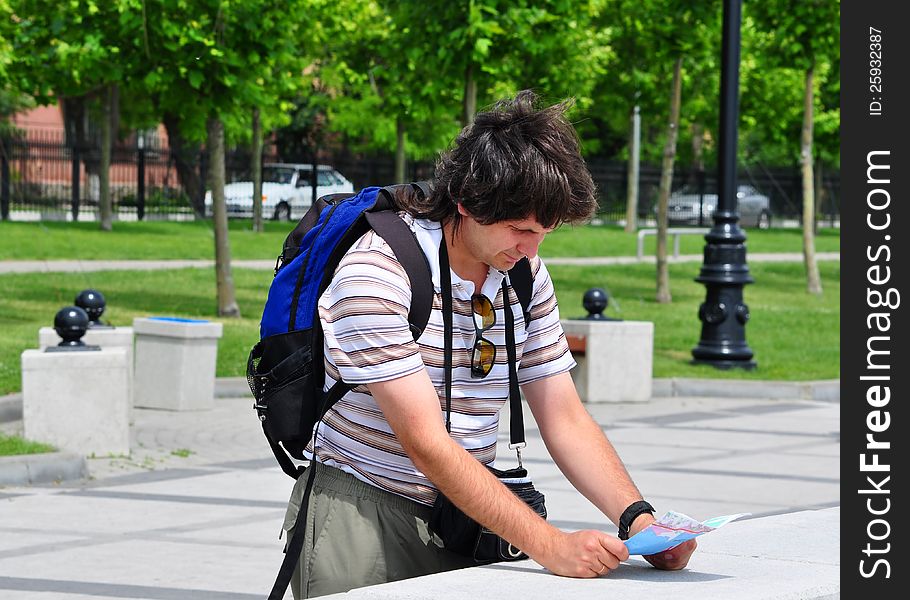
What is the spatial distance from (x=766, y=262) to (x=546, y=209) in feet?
91.6

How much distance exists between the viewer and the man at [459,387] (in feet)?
10.3

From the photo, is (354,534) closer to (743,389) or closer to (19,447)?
(19,447)

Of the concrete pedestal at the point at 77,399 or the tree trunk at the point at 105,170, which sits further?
the tree trunk at the point at 105,170

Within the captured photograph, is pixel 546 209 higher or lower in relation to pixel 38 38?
lower

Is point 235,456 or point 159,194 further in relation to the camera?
point 159,194

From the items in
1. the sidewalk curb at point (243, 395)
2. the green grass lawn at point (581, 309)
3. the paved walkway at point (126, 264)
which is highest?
the paved walkway at point (126, 264)

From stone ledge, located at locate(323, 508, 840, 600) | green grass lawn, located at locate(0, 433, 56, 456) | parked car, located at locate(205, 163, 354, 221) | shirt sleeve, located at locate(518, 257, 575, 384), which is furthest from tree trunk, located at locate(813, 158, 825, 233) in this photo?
shirt sleeve, located at locate(518, 257, 575, 384)

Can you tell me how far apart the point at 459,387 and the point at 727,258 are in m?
11.6

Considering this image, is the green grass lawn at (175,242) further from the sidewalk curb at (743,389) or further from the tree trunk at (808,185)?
the sidewalk curb at (743,389)

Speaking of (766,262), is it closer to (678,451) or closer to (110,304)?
(110,304)

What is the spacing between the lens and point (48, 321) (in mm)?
15984

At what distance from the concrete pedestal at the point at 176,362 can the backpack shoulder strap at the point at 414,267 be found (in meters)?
8.25

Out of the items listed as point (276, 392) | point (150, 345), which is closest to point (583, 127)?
point (150, 345)

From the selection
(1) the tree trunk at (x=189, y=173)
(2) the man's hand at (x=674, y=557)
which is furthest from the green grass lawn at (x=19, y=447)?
(1) the tree trunk at (x=189, y=173)
